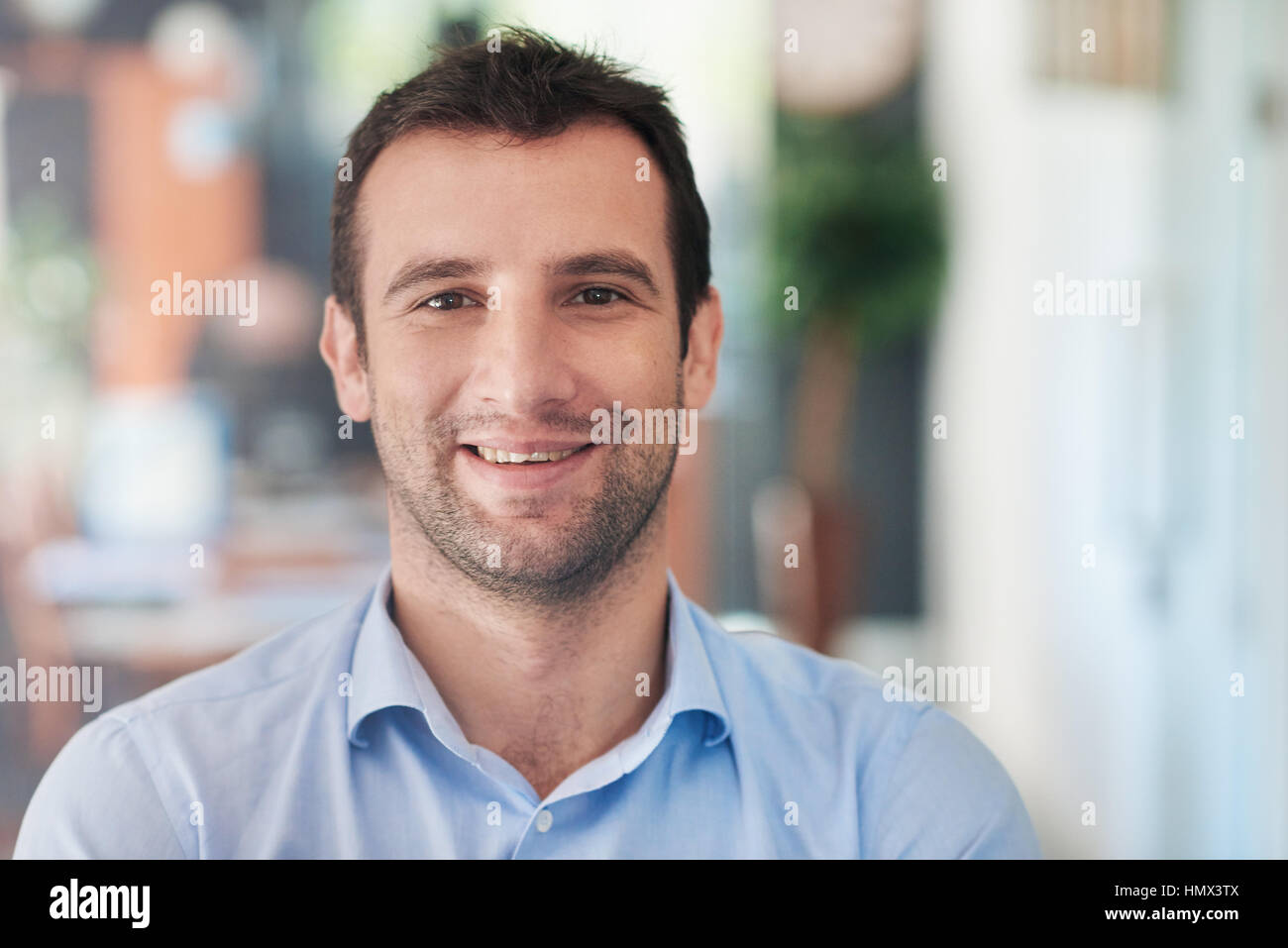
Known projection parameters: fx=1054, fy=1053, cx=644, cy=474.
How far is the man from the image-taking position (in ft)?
2.56

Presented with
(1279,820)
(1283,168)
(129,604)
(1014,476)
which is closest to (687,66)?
(1014,476)

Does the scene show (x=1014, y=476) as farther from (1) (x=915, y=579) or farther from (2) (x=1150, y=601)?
(1) (x=915, y=579)

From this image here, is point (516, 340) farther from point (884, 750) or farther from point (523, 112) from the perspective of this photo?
point (884, 750)

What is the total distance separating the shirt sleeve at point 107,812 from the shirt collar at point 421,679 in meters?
0.15

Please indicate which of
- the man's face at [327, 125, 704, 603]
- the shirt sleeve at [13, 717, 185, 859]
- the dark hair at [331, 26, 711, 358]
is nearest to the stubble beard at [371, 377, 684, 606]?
the man's face at [327, 125, 704, 603]

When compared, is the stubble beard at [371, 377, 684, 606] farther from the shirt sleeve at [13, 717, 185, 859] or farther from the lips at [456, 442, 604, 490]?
the shirt sleeve at [13, 717, 185, 859]

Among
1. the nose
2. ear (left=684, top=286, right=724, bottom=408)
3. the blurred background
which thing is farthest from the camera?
the blurred background

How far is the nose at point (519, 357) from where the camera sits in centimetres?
77

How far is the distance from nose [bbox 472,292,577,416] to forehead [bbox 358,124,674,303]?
0.11 feet

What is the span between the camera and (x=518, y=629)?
87cm

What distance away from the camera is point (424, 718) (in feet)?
2.76

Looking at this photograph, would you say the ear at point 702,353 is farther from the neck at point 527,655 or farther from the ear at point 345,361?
the ear at point 345,361

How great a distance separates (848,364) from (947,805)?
2768mm
